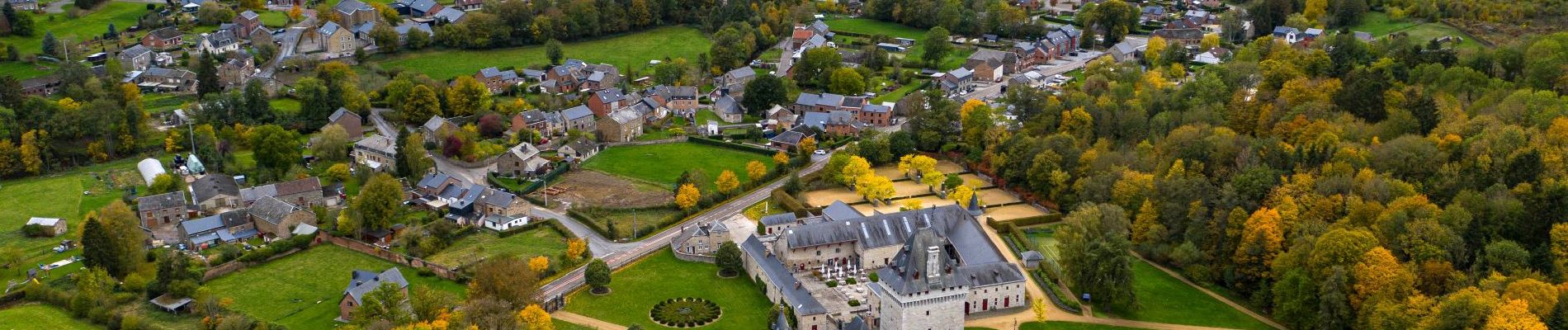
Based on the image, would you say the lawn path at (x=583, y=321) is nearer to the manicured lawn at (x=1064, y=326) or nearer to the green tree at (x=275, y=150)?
the manicured lawn at (x=1064, y=326)

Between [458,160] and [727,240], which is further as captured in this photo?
[458,160]

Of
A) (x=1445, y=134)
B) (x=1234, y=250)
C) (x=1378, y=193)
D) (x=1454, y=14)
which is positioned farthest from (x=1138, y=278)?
(x=1454, y=14)

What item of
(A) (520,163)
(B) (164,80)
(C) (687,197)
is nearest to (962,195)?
(C) (687,197)

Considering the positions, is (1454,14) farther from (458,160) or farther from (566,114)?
(458,160)

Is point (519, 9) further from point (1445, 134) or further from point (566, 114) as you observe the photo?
point (1445, 134)

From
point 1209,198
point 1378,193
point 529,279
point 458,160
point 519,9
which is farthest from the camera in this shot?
point 519,9

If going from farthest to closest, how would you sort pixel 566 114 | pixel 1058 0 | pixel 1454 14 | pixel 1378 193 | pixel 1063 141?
1. pixel 1058 0
2. pixel 1454 14
3. pixel 566 114
4. pixel 1063 141
5. pixel 1378 193

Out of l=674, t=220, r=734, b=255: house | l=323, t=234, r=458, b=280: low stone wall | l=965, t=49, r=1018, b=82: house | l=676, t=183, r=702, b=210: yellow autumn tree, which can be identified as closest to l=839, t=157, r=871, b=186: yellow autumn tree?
l=676, t=183, r=702, b=210: yellow autumn tree

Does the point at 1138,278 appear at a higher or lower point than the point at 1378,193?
lower
